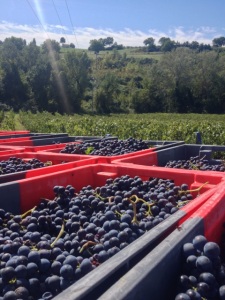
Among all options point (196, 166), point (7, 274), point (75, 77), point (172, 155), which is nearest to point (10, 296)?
point (7, 274)

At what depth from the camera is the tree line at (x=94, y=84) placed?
1908 inches

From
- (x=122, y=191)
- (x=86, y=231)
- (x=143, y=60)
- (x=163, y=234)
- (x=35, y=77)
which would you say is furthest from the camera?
(x=143, y=60)

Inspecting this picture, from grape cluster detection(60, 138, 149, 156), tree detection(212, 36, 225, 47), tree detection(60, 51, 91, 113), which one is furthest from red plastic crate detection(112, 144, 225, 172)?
tree detection(212, 36, 225, 47)

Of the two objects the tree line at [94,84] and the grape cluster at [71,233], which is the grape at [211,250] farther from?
the tree line at [94,84]

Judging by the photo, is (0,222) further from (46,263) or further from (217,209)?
(217,209)

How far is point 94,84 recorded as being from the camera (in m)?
61.3

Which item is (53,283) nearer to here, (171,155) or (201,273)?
(201,273)

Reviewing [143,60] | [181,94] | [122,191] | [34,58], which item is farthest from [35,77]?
[122,191]

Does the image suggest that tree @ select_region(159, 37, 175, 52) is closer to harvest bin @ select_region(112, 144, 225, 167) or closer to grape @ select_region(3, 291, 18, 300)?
harvest bin @ select_region(112, 144, 225, 167)

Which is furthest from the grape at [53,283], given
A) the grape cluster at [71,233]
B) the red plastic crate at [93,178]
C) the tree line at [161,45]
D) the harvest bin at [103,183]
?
the tree line at [161,45]

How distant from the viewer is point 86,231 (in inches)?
55.4

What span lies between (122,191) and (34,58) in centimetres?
5452

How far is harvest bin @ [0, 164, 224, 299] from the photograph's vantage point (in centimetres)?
79

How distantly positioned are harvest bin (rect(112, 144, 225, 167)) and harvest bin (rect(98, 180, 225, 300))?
138 centimetres
